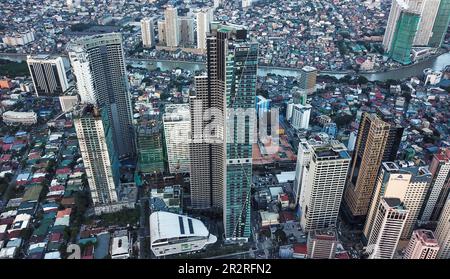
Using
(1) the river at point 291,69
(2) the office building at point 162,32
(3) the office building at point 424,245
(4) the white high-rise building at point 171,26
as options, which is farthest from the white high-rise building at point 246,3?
(3) the office building at point 424,245

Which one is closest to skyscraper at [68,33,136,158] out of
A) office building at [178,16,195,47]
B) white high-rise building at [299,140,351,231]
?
white high-rise building at [299,140,351,231]

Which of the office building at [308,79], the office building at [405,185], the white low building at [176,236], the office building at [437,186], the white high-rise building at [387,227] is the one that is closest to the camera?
the white high-rise building at [387,227]

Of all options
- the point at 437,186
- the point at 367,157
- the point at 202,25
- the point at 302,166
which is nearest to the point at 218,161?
the point at 302,166

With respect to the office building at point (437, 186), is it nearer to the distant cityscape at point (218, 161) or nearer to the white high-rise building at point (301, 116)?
the distant cityscape at point (218, 161)

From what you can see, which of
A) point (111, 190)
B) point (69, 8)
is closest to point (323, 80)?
point (111, 190)

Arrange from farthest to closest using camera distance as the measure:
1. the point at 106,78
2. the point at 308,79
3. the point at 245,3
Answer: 1. the point at 245,3
2. the point at 308,79
3. the point at 106,78

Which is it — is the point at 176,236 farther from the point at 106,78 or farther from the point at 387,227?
the point at 106,78
